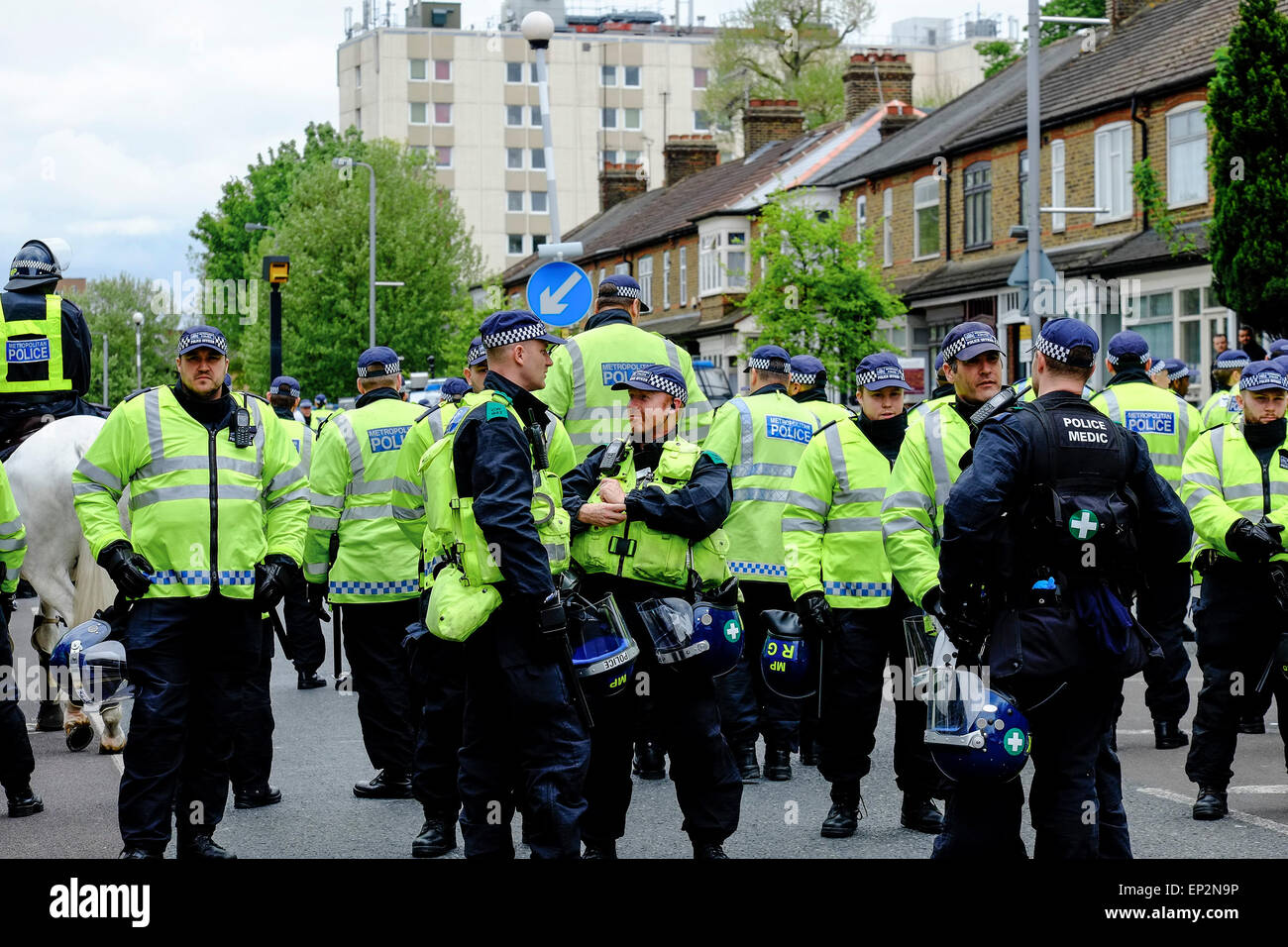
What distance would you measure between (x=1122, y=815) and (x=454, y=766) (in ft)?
9.59

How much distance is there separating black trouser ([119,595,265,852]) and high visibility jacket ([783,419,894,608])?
2.57m

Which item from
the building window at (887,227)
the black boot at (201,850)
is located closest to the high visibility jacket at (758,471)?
the black boot at (201,850)

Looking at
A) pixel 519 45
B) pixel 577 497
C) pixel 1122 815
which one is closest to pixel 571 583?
pixel 577 497

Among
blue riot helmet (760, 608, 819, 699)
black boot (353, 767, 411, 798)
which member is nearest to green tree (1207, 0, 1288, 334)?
blue riot helmet (760, 608, 819, 699)

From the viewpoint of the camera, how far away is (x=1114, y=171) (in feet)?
104

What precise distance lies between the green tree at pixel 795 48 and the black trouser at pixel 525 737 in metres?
60.9

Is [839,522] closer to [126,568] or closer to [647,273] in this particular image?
[126,568]

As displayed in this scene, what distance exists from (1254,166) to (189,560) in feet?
63.5

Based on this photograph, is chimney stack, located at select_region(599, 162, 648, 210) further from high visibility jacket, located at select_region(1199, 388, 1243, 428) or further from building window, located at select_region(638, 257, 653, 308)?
high visibility jacket, located at select_region(1199, 388, 1243, 428)

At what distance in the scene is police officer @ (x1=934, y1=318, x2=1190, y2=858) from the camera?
18.7 feet

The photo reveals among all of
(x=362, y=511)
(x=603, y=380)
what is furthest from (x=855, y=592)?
(x=362, y=511)

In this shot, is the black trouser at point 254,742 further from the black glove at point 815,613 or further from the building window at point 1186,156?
the building window at point 1186,156

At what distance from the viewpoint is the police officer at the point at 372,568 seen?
8.88 metres
